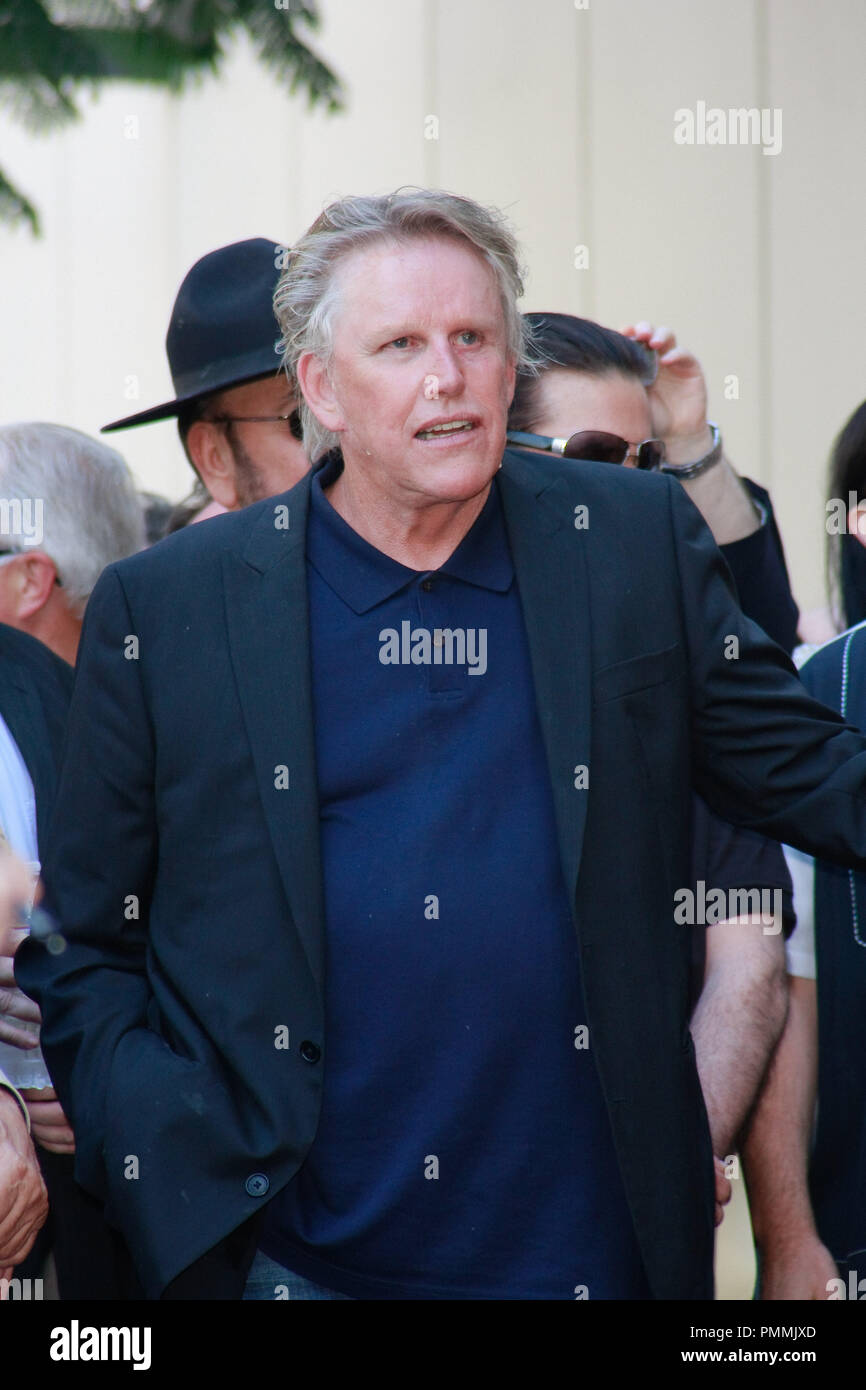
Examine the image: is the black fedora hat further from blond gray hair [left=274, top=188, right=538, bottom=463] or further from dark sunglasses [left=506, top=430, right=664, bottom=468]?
blond gray hair [left=274, top=188, right=538, bottom=463]

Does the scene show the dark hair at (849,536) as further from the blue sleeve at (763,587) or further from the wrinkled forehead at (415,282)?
the wrinkled forehead at (415,282)

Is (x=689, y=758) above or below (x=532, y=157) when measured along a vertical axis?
below

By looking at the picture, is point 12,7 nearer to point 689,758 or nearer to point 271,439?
point 271,439

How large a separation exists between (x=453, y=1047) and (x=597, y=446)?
3.69 ft

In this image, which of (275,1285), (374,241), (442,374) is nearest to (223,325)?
(374,241)

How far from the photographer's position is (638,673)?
1.88 m

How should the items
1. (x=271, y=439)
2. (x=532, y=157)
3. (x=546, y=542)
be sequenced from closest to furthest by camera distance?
(x=546, y=542)
(x=271, y=439)
(x=532, y=157)

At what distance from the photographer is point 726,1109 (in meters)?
2.30

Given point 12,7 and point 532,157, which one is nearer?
point 12,7

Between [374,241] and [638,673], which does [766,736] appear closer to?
→ [638,673]

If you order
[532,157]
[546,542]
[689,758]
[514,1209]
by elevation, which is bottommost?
Result: [514,1209]

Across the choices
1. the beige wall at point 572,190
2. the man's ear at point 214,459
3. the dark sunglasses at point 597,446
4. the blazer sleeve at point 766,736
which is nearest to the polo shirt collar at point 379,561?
the blazer sleeve at point 766,736
